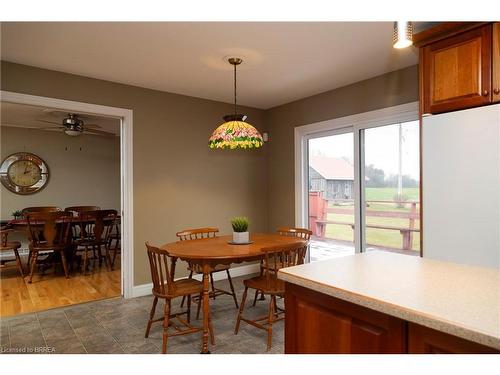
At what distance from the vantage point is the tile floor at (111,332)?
2.54 meters

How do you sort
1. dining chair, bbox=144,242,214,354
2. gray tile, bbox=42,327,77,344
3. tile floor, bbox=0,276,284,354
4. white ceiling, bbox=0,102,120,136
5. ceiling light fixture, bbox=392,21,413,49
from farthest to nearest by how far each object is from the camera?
white ceiling, bbox=0,102,120,136, gray tile, bbox=42,327,77,344, tile floor, bbox=0,276,284,354, dining chair, bbox=144,242,214,354, ceiling light fixture, bbox=392,21,413,49

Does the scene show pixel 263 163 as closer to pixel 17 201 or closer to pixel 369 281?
pixel 369 281

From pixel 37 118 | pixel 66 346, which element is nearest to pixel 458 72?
pixel 66 346

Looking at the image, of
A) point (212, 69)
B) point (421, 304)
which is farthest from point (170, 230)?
point (421, 304)

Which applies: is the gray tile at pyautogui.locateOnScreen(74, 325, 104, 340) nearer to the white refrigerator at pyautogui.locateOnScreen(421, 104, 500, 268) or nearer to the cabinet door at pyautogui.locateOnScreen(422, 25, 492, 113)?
the white refrigerator at pyautogui.locateOnScreen(421, 104, 500, 268)

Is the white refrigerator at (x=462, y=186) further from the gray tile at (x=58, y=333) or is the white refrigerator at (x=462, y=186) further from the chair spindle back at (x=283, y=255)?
the gray tile at (x=58, y=333)

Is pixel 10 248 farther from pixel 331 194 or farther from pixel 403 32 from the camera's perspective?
pixel 403 32

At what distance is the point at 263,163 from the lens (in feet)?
16.6

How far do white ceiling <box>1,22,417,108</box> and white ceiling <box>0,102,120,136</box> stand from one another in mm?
1873

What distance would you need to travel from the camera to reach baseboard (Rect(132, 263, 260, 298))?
12.5 ft

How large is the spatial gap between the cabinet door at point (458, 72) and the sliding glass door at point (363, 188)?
0.99m

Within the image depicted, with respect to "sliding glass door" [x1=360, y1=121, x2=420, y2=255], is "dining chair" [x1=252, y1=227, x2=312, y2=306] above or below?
below

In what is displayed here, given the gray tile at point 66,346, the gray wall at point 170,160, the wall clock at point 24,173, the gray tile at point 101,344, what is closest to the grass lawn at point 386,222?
the gray wall at point 170,160

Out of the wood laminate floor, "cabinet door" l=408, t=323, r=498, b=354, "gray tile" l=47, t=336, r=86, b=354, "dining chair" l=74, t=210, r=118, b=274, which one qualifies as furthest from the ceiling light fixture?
"dining chair" l=74, t=210, r=118, b=274
